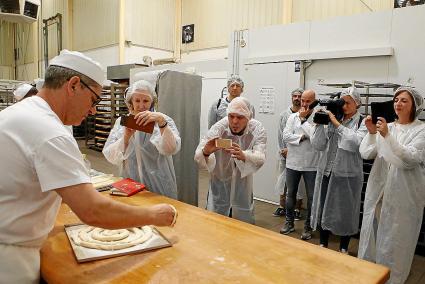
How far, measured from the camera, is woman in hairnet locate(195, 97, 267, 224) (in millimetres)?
2254

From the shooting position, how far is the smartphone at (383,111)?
2441 millimetres

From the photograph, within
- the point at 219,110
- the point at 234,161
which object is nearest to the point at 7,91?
the point at 219,110

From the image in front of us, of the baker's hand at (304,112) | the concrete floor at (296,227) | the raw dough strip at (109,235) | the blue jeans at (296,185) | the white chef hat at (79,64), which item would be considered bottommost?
the concrete floor at (296,227)

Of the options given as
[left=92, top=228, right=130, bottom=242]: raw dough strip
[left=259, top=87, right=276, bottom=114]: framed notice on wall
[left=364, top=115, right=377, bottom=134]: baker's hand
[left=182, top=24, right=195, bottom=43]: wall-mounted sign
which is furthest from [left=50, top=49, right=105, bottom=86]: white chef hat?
[left=182, top=24, right=195, bottom=43]: wall-mounted sign

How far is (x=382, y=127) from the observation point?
2350mm

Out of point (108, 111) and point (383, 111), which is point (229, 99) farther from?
point (108, 111)

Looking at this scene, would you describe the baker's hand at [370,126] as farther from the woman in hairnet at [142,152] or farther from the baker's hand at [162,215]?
the baker's hand at [162,215]

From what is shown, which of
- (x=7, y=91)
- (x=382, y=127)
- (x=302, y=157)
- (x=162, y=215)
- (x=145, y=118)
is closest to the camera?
(x=162, y=215)

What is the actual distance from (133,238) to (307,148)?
7.68 ft

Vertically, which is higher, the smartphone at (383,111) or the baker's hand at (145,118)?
the smartphone at (383,111)

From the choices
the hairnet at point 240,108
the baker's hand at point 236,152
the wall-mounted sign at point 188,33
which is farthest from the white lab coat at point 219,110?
the wall-mounted sign at point 188,33

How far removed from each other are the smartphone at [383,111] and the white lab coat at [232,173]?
0.84 meters

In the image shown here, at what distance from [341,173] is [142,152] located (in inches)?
65.8

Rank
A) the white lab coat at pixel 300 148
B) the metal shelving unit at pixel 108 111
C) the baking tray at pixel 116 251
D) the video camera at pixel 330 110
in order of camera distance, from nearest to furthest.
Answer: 1. the baking tray at pixel 116 251
2. the video camera at pixel 330 110
3. the white lab coat at pixel 300 148
4. the metal shelving unit at pixel 108 111
